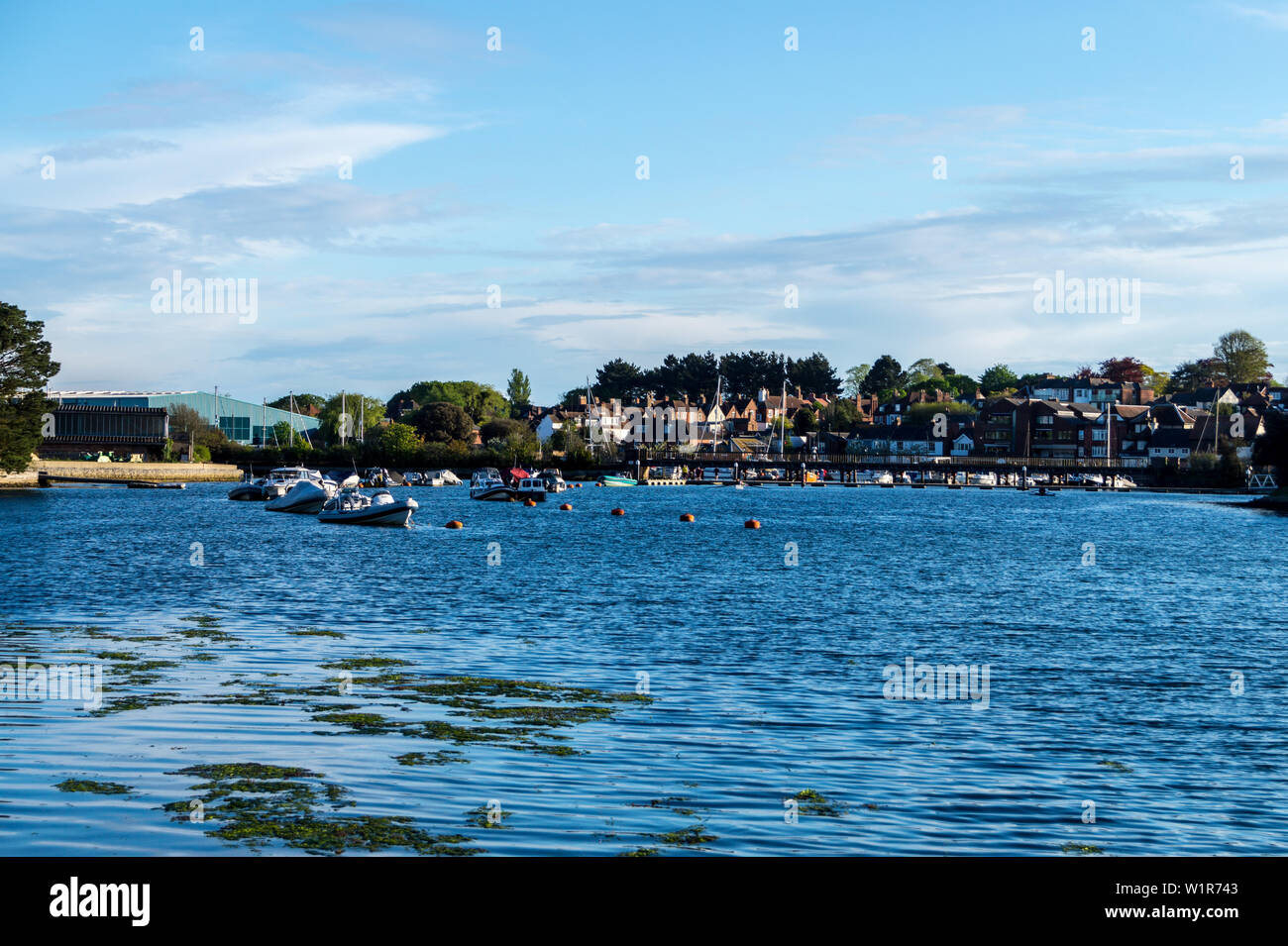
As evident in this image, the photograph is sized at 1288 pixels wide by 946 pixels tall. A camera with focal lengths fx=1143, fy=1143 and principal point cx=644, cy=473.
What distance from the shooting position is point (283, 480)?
14362cm

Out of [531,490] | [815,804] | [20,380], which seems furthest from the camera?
[531,490]

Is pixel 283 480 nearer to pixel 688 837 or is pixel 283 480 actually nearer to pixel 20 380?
pixel 20 380

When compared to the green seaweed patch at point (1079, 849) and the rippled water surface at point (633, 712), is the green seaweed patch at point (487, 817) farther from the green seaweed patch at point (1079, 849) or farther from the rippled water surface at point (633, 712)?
the green seaweed patch at point (1079, 849)

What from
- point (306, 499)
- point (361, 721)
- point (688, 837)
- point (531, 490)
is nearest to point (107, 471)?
point (531, 490)

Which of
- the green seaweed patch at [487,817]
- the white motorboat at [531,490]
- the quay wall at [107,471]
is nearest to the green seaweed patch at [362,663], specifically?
the green seaweed patch at [487,817]

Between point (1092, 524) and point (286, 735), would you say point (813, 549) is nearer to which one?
point (1092, 524)

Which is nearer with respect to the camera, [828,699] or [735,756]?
[735,756]

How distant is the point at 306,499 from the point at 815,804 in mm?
100753

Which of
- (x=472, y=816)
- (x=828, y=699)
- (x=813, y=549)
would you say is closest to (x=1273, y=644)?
(x=828, y=699)

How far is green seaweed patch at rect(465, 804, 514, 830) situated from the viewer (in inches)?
583

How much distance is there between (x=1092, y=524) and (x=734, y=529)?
137 ft

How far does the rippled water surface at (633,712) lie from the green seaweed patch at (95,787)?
0.25 feet
